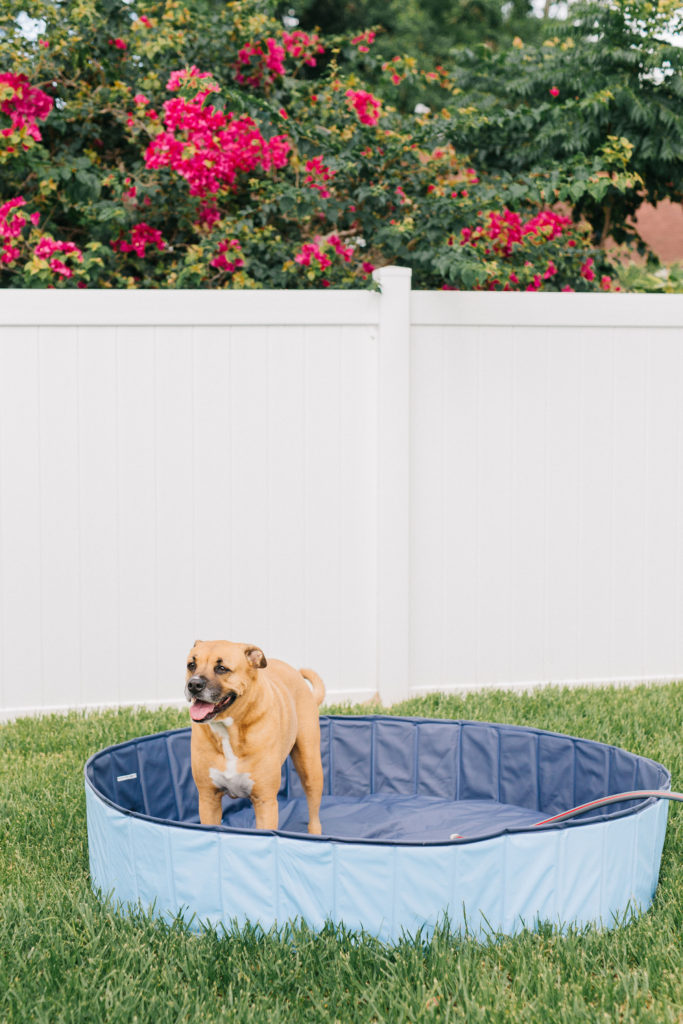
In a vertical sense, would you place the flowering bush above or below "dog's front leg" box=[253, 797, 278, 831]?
above

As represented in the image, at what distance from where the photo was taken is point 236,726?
304cm

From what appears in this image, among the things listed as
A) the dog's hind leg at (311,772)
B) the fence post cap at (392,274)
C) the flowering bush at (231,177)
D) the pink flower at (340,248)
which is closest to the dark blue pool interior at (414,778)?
the dog's hind leg at (311,772)

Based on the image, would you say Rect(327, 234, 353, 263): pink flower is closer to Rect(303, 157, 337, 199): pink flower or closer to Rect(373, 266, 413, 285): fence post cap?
Rect(303, 157, 337, 199): pink flower

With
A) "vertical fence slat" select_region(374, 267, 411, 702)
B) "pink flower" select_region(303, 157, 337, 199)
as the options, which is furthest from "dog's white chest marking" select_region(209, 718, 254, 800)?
"pink flower" select_region(303, 157, 337, 199)

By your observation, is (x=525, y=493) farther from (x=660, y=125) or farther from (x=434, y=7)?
(x=434, y=7)

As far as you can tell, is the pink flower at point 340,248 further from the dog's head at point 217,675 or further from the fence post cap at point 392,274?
the dog's head at point 217,675

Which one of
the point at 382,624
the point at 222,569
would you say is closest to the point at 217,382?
the point at 222,569

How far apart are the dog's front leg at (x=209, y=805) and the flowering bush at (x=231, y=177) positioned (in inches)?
109

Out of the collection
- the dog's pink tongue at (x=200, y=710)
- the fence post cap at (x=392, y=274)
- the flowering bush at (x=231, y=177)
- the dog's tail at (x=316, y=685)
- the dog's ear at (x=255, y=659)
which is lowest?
the dog's tail at (x=316, y=685)

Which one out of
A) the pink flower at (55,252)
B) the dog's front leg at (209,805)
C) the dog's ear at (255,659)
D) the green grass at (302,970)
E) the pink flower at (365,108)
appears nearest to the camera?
the green grass at (302,970)

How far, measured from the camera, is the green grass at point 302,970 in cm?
237

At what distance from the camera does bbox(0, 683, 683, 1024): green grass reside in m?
2.37

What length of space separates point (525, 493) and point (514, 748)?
164 centimetres

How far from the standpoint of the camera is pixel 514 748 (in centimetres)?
380
